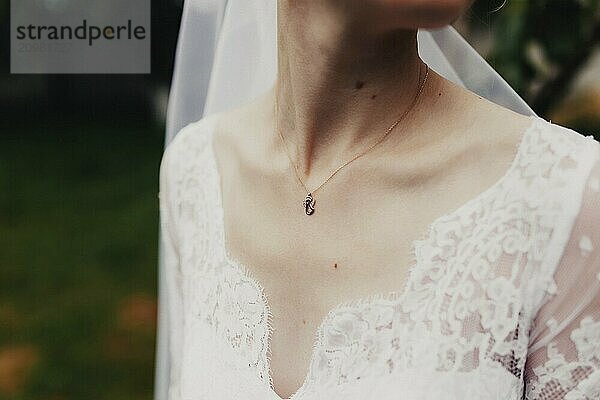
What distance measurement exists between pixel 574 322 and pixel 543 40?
0.72 metres

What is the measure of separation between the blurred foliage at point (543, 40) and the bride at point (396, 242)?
52 centimetres

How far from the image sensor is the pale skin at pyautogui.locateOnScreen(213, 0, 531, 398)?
980 mm

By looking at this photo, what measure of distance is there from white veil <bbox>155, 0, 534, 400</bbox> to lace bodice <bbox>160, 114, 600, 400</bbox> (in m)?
0.22

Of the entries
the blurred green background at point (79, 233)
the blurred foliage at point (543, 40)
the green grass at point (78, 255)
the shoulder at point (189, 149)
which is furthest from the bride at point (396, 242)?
the green grass at point (78, 255)

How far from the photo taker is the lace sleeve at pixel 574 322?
3.01 ft

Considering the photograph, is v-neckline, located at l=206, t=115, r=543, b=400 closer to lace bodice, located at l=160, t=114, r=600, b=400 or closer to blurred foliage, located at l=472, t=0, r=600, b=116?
lace bodice, located at l=160, t=114, r=600, b=400

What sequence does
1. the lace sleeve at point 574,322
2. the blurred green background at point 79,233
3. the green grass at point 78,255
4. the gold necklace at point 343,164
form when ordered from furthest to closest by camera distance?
the green grass at point 78,255
the blurred green background at point 79,233
the gold necklace at point 343,164
the lace sleeve at point 574,322

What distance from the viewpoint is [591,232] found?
3.00 feet

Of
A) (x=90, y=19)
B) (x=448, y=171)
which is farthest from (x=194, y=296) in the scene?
(x=90, y=19)

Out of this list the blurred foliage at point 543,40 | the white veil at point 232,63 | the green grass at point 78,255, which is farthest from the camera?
the green grass at point 78,255

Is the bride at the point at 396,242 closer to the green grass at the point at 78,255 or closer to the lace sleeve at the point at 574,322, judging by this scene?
the lace sleeve at the point at 574,322

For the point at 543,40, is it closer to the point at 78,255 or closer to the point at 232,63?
the point at 232,63

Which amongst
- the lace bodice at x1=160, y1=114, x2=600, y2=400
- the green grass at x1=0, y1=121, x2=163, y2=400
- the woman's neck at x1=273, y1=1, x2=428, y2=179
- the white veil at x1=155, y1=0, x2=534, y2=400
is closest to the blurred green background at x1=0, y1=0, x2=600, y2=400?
the green grass at x1=0, y1=121, x2=163, y2=400

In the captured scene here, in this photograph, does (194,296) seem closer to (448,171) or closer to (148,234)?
(448,171)
